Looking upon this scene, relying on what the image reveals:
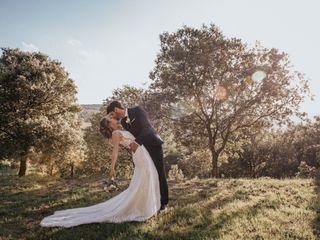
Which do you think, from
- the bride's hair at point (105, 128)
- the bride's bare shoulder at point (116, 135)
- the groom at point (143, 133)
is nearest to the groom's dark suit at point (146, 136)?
the groom at point (143, 133)

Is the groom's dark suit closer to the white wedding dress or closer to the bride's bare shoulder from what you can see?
the white wedding dress

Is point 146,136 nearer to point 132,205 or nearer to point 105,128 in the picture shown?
point 105,128

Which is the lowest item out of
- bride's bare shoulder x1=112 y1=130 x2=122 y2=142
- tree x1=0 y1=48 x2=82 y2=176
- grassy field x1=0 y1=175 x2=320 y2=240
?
grassy field x1=0 y1=175 x2=320 y2=240

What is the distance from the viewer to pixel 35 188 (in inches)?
723

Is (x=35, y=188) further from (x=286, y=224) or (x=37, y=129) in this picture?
(x=286, y=224)

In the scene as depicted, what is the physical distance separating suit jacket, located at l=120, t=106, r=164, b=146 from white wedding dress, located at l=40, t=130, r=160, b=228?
0.25 m

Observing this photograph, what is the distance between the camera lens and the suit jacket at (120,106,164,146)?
1069 centimetres

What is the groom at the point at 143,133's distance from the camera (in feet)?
34.9

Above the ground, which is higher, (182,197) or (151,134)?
(151,134)

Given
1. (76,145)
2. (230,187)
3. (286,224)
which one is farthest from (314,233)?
(76,145)

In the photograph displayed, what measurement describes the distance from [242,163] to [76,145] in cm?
4086

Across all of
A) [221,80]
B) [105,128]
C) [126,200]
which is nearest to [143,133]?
[105,128]

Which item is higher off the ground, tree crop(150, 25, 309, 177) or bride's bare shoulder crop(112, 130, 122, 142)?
tree crop(150, 25, 309, 177)

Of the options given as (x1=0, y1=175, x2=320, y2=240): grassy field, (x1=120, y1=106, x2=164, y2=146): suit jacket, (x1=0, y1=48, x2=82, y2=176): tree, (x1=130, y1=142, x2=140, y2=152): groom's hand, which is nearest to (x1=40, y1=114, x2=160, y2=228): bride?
(x1=130, y1=142, x2=140, y2=152): groom's hand
